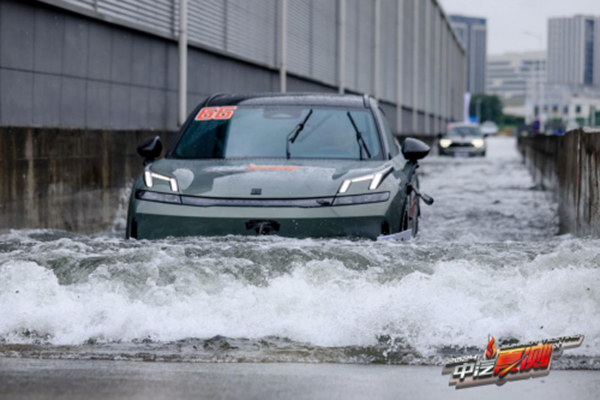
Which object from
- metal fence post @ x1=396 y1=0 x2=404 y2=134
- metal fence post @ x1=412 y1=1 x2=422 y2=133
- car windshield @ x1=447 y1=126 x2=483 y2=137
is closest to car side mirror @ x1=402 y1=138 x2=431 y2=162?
car windshield @ x1=447 y1=126 x2=483 y2=137

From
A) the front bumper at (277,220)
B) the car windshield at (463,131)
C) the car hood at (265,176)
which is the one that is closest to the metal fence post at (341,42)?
the car windshield at (463,131)

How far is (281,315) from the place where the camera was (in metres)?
5.81

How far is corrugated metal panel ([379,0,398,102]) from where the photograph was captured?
44.0 meters

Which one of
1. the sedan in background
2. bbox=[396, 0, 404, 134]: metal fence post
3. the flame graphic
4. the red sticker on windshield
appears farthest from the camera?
bbox=[396, 0, 404, 134]: metal fence post

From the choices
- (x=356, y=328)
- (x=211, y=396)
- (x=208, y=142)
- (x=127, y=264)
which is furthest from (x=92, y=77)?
(x=211, y=396)

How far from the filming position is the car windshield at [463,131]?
1796 inches

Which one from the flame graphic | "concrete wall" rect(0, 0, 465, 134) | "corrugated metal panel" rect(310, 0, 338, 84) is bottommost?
the flame graphic

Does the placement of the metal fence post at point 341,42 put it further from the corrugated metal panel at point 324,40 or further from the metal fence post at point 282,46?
the metal fence post at point 282,46

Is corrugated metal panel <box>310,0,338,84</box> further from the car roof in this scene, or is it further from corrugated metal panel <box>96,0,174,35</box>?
the car roof

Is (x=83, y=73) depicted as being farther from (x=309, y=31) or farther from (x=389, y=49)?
(x=389, y=49)

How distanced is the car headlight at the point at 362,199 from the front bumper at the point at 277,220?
1.5 inches

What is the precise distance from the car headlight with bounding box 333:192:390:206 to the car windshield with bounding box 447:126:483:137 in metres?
38.3

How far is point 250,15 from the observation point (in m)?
23.1

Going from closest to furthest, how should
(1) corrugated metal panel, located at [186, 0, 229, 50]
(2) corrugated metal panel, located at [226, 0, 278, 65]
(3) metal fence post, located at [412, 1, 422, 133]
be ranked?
Answer: 1. (1) corrugated metal panel, located at [186, 0, 229, 50]
2. (2) corrugated metal panel, located at [226, 0, 278, 65]
3. (3) metal fence post, located at [412, 1, 422, 133]
